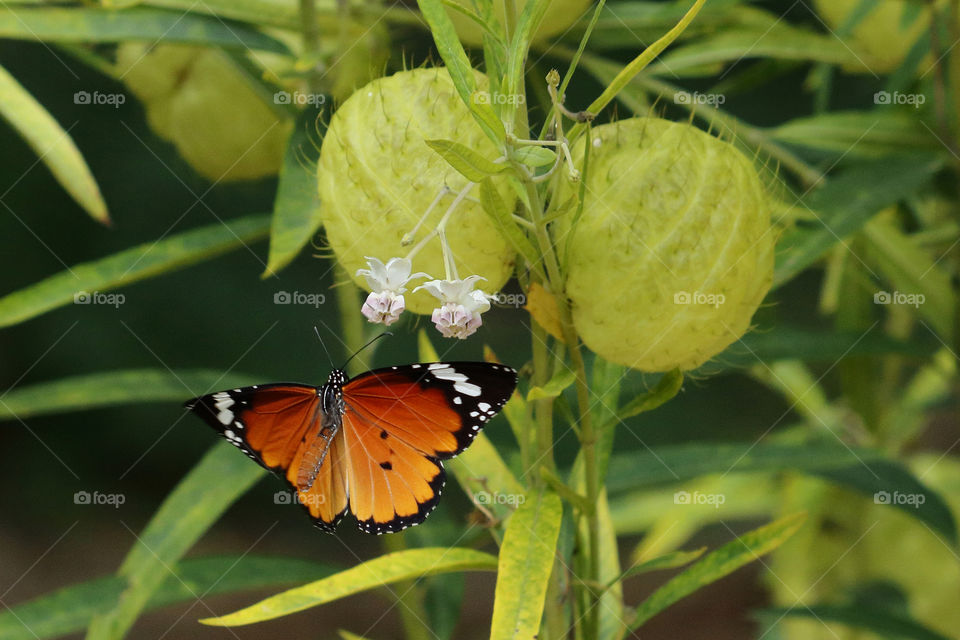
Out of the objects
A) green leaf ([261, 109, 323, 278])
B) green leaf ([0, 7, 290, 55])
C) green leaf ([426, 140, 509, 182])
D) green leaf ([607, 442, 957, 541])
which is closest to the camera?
green leaf ([426, 140, 509, 182])

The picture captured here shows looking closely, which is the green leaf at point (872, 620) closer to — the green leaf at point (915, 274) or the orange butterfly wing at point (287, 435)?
the green leaf at point (915, 274)

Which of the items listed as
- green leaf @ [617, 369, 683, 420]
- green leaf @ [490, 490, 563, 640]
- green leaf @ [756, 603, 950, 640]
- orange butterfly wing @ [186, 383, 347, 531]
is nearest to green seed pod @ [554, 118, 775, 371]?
green leaf @ [617, 369, 683, 420]

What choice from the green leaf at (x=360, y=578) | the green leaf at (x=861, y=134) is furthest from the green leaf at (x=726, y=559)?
the green leaf at (x=861, y=134)

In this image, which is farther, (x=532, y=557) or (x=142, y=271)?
(x=142, y=271)

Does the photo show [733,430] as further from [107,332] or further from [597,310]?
[597,310]

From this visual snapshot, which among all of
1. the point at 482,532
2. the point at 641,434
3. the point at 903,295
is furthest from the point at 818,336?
the point at 641,434

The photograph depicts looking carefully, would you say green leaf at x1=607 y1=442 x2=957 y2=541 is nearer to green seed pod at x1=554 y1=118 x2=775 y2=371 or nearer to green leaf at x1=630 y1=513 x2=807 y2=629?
green leaf at x1=630 y1=513 x2=807 y2=629
